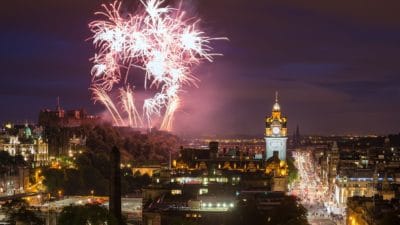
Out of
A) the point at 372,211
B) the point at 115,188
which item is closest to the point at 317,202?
the point at 372,211

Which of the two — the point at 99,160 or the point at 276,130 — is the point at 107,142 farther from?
the point at 276,130

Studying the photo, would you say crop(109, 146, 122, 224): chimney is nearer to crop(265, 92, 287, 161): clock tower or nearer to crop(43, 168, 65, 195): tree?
crop(43, 168, 65, 195): tree

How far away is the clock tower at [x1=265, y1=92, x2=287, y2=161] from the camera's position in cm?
16325

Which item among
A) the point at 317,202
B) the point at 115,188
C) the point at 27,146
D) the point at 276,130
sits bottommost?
the point at 317,202

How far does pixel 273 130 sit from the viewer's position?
165375 mm

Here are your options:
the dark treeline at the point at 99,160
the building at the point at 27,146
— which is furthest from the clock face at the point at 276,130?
the building at the point at 27,146

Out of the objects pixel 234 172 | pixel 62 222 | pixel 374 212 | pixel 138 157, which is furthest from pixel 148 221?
→ pixel 138 157

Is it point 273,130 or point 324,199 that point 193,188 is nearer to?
point 324,199

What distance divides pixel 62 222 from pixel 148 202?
27.2 m

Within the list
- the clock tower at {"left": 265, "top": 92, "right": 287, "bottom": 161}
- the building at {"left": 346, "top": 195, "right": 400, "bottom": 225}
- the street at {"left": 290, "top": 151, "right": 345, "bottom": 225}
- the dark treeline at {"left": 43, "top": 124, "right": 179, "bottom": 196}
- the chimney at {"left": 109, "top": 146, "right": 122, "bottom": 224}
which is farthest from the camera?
the clock tower at {"left": 265, "top": 92, "right": 287, "bottom": 161}

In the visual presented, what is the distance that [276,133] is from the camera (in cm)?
16525

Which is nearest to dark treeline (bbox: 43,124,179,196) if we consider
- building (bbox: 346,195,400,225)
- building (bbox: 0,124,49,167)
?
building (bbox: 0,124,49,167)

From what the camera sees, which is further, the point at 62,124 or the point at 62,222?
the point at 62,124

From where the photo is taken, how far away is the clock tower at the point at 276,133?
163m
